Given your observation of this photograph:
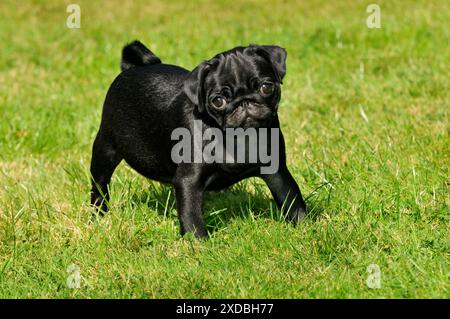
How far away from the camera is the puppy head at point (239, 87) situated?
476 cm

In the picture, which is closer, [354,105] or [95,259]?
[95,259]

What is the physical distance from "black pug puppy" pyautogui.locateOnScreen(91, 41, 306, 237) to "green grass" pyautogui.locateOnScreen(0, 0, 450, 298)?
0.22m

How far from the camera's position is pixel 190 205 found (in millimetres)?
5031

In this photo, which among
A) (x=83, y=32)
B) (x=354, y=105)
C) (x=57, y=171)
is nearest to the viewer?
(x=57, y=171)

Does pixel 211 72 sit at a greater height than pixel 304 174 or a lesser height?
greater

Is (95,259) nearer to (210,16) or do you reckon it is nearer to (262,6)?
(210,16)

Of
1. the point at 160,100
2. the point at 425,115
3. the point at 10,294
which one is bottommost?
the point at 10,294

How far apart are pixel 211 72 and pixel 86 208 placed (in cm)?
148

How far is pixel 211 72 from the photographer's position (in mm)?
4918

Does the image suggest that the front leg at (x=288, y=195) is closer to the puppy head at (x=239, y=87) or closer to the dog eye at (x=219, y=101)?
the puppy head at (x=239, y=87)

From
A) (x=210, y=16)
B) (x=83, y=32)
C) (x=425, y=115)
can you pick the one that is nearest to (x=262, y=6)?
(x=210, y=16)

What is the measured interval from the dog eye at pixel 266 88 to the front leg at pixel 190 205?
28.0 inches

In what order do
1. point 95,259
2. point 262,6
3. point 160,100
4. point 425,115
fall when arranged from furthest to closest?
point 262,6
point 425,115
point 160,100
point 95,259

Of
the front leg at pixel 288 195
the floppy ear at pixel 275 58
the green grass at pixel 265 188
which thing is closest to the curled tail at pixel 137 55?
the green grass at pixel 265 188
